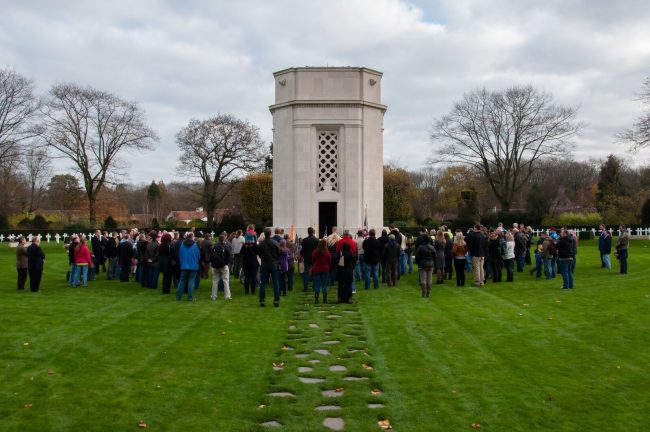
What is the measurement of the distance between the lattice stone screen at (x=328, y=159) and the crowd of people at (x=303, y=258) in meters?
5.39

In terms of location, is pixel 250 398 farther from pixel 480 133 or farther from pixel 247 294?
pixel 480 133

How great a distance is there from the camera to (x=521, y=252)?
1980 cm

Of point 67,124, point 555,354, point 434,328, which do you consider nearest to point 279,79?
point 434,328

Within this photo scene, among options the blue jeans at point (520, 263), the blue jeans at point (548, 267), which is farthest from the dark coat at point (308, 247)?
the blue jeans at point (520, 263)

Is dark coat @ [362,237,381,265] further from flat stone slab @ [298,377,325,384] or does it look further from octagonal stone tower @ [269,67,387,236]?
flat stone slab @ [298,377,325,384]

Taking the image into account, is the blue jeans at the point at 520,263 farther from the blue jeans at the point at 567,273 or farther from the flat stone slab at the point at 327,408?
the flat stone slab at the point at 327,408

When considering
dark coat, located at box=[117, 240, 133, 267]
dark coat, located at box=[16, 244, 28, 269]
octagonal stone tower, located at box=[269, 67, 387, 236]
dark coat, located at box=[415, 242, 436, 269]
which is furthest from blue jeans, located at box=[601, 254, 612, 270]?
dark coat, located at box=[16, 244, 28, 269]

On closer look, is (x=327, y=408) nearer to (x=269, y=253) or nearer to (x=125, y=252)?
(x=269, y=253)

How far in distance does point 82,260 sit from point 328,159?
11.1 m

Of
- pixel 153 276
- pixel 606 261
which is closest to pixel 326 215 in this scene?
pixel 153 276

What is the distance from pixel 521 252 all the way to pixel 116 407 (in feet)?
53.3

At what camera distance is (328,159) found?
2456 centimetres

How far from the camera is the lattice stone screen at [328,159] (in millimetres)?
24547

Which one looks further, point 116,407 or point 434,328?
point 434,328
